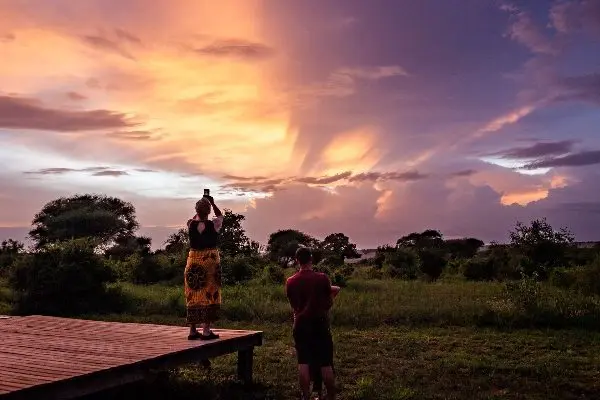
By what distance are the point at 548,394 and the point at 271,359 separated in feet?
14.0

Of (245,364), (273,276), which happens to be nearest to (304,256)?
(245,364)

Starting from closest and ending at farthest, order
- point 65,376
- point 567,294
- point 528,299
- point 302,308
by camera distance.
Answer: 1. point 65,376
2. point 302,308
3. point 528,299
4. point 567,294

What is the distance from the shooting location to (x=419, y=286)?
21.8 metres

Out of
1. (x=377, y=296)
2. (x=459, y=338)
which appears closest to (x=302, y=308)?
(x=459, y=338)

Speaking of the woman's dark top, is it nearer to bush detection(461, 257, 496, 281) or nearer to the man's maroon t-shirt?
the man's maroon t-shirt

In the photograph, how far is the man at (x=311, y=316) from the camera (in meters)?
7.43

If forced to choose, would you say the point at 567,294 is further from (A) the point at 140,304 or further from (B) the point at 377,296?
(A) the point at 140,304

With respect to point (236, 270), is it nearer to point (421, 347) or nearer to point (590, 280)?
point (590, 280)

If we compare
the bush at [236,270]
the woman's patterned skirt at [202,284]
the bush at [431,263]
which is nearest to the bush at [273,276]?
the bush at [236,270]

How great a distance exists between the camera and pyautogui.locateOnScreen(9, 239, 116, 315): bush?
727 inches

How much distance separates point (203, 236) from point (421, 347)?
5225 millimetres

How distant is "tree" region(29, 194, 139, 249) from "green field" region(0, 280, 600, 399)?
33.7 m

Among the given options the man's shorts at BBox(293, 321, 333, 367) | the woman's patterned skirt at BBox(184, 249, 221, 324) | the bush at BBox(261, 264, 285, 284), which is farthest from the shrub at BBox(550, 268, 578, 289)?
the man's shorts at BBox(293, 321, 333, 367)

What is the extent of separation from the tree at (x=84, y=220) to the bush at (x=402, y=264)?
25.8 m
